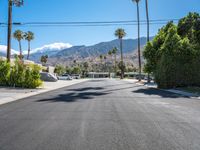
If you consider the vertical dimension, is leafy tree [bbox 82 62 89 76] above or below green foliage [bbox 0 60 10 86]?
above

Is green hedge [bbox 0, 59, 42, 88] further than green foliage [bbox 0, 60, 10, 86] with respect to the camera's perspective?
No

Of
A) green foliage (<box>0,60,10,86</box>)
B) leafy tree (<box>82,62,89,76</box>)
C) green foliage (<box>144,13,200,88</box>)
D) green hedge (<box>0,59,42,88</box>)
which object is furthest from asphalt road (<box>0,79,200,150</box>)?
leafy tree (<box>82,62,89,76</box>)

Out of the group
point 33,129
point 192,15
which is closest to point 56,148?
point 33,129

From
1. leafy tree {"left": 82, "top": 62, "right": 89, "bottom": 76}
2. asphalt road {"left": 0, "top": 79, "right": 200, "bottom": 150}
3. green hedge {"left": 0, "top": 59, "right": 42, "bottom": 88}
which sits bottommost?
asphalt road {"left": 0, "top": 79, "right": 200, "bottom": 150}

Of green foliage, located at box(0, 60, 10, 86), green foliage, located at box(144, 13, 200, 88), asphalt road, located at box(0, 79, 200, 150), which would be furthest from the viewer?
green foliage, located at box(144, 13, 200, 88)

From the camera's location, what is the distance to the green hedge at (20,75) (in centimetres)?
2820

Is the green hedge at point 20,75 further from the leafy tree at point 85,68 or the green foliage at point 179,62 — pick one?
the leafy tree at point 85,68

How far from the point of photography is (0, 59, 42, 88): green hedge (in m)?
28.2

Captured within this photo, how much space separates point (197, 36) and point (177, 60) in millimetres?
4476

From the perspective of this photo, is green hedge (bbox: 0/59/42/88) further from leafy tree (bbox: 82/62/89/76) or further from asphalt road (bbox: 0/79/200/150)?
leafy tree (bbox: 82/62/89/76)

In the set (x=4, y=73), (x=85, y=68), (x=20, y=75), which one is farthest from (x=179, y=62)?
(x=85, y=68)

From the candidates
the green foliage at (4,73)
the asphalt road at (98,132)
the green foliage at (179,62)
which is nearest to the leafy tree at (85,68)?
the green foliage at (179,62)

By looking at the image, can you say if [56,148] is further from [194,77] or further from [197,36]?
[197,36]

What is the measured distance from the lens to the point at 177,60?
29.8 metres
